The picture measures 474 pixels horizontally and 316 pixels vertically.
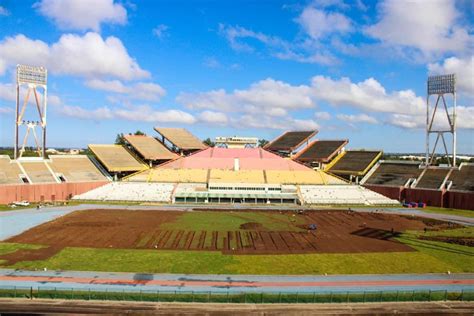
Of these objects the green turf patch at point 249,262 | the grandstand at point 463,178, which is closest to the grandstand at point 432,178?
the grandstand at point 463,178

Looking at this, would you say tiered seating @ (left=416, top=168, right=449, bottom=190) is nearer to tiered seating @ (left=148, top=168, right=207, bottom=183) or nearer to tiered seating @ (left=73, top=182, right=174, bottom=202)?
tiered seating @ (left=148, top=168, right=207, bottom=183)

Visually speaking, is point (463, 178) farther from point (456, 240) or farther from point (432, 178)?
point (456, 240)

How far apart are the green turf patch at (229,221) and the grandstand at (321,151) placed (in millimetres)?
35049

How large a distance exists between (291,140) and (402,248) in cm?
6823

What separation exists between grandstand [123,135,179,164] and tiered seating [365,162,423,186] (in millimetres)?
50389

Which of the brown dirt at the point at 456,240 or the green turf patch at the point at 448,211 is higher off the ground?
the green turf patch at the point at 448,211

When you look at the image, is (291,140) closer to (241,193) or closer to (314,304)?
(241,193)

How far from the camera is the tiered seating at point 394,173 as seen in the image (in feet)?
290

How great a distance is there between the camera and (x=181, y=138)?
10962 cm

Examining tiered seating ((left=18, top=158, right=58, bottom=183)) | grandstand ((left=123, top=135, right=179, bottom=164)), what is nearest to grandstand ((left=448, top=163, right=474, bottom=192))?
grandstand ((left=123, top=135, right=179, bottom=164))

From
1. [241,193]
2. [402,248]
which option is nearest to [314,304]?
[402,248]

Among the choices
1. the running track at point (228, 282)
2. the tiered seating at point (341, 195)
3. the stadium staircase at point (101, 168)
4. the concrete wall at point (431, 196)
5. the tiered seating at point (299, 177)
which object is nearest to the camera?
the running track at point (228, 282)

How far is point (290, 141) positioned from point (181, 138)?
101 ft

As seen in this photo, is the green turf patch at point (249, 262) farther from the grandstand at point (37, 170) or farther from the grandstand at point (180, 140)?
the grandstand at point (180, 140)
